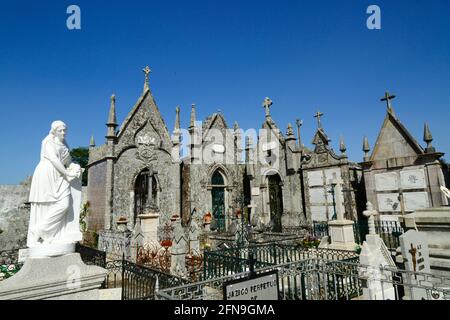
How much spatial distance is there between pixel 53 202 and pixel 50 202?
0.04 m

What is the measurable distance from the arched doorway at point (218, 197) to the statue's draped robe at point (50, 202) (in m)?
15.1

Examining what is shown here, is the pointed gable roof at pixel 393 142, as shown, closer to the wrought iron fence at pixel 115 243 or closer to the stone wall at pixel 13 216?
the wrought iron fence at pixel 115 243

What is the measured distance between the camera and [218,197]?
2014 centimetres

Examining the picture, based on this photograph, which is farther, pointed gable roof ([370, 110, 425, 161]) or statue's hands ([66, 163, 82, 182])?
pointed gable roof ([370, 110, 425, 161])

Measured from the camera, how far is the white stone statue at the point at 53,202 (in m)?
4.34

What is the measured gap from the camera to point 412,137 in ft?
44.0

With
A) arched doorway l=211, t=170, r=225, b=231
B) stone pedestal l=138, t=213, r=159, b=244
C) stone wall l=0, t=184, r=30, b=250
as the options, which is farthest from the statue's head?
arched doorway l=211, t=170, r=225, b=231

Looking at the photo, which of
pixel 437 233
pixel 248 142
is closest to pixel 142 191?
pixel 248 142

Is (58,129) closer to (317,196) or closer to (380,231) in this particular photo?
(380,231)

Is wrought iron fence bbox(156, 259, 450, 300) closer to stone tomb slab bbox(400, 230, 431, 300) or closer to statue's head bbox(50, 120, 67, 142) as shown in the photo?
stone tomb slab bbox(400, 230, 431, 300)

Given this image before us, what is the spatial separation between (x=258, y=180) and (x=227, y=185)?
2.45 m

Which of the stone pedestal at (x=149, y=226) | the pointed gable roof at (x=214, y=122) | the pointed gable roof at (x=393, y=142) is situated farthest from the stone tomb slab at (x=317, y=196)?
the stone pedestal at (x=149, y=226)

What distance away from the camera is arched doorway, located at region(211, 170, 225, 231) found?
773 inches

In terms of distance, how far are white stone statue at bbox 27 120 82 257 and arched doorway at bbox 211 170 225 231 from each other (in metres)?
15.1
